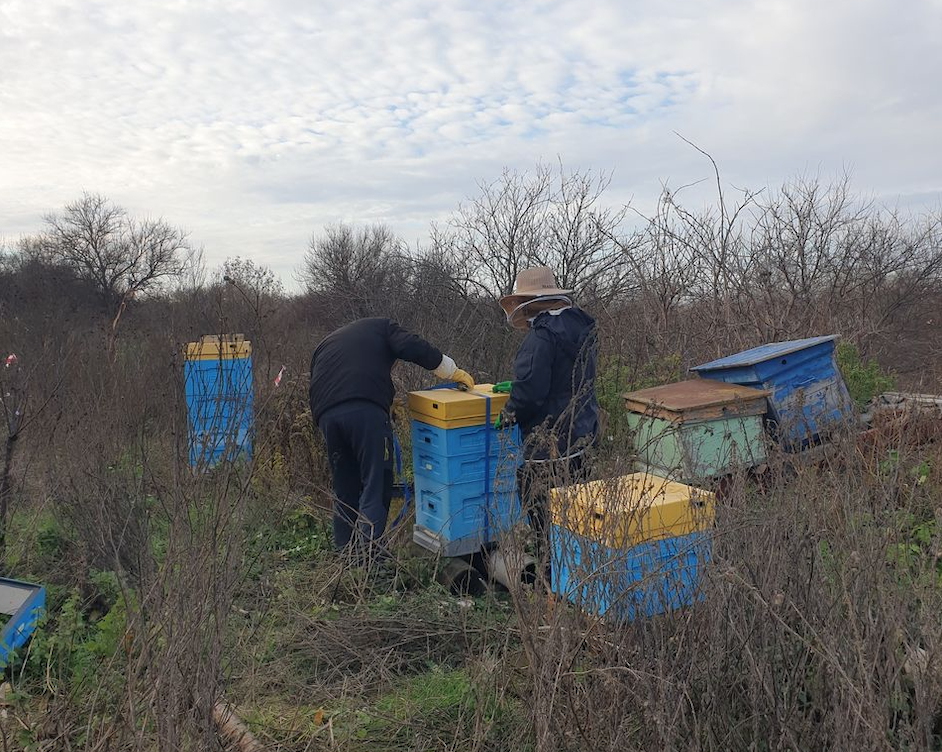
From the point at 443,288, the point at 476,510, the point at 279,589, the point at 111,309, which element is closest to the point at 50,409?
the point at 279,589

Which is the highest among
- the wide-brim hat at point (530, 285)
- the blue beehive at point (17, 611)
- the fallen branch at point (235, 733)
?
the wide-brim hat at point (530, 285)

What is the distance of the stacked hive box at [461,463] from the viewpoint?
14.9ft

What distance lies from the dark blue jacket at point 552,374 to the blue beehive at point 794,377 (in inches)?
59.1

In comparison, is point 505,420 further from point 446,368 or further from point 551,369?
point 446,368

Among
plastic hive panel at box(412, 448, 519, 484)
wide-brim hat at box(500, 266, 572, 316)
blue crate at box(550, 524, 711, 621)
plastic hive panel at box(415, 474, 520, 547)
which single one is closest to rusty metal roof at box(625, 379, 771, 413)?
wide-brim hat at box(500, 266, 572, 316)

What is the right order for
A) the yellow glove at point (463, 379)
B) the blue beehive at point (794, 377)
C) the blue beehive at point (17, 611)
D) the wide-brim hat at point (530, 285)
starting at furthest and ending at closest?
the blue beehive at point (794, 377), the yellow glove at point (463, 379), the wide-brim hat at point (530, 285), the blue beehive at point (17, 611)

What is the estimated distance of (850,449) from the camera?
3150mm

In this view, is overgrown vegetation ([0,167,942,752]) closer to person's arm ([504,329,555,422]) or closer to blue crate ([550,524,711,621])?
blue crate ([550,524,711,621])

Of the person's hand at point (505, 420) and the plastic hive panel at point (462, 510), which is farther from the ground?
the person's hand at point (505, 420)

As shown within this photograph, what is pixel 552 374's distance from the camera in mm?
4688

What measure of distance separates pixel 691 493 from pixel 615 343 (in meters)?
5.86

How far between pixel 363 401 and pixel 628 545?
8.85ft

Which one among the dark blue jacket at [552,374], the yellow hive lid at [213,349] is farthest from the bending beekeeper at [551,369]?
the yellow hive lid at [213,349]

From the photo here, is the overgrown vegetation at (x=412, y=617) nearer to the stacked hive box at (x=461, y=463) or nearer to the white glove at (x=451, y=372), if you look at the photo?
the stacked hive box at (x=461, y=463)
